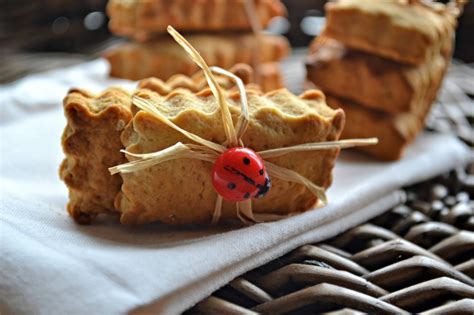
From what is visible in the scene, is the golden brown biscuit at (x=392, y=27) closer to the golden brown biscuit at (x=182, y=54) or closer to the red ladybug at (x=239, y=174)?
the golden brown biscuit at (x=182, y=54)

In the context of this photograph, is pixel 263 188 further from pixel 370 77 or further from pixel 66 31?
pixel 66 31

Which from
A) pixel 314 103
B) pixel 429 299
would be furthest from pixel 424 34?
pixel 429 299

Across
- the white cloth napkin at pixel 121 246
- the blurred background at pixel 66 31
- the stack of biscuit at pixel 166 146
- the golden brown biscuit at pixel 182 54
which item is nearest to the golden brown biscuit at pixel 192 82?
the stack of biscuit at pixel 166 146

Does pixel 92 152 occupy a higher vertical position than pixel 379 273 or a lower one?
higher

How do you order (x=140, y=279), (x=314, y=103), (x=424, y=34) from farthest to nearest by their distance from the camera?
1. (x=424, y=34)
2. (x=314, y=103)
3. (x=140, y=279)

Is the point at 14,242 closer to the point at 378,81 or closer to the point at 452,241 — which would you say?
the point at 452,241

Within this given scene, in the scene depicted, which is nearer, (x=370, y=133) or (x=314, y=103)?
(x=314, y=103)

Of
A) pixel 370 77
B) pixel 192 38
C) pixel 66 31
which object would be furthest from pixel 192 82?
pixel 66 31
